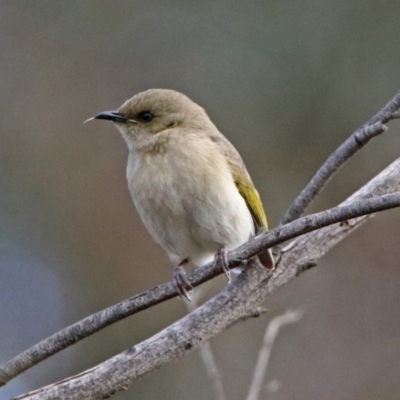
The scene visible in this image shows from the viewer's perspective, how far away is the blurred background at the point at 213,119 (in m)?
7.64

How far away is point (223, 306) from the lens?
395cm

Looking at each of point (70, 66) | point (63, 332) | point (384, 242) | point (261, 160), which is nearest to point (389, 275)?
point (384, 242)

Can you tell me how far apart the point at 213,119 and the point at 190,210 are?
4.45 m

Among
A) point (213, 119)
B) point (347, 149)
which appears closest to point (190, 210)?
point (347, 149)

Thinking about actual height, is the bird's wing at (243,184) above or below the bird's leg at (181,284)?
above

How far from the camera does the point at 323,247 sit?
4.13 meters

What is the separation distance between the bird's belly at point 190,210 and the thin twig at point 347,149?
1.10 ft

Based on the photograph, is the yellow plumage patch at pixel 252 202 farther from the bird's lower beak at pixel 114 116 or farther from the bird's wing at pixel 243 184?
the bird's lower beak at pixel 114 116

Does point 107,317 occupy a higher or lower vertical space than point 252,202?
lower

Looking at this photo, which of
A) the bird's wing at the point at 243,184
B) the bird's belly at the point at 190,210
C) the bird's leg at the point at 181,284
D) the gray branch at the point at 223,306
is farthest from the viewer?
the bird's wing at the point at 243,184

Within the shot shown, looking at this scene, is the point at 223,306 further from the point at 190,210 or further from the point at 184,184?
the point at 184,184

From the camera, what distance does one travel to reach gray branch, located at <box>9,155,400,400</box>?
316cm

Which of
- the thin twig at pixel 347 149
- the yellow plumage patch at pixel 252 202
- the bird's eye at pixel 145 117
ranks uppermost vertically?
the bird's eye at pixel 145 117

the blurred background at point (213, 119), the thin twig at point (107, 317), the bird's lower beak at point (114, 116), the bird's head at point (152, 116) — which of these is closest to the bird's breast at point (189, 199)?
the bird's head at point (152, 116)
